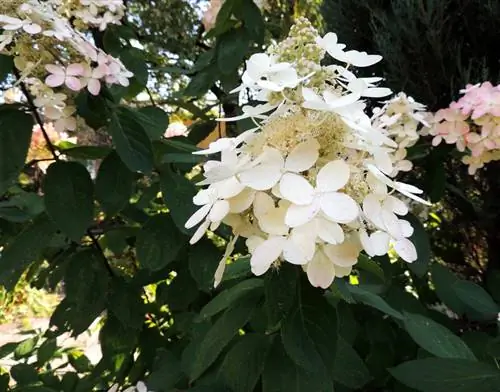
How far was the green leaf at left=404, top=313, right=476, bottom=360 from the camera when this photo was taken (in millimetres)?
882

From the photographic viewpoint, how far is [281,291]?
0.58 metres

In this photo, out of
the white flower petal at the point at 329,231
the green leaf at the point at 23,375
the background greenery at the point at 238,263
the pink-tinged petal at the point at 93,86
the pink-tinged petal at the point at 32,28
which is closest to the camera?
the white flower petal at the point at 329,231

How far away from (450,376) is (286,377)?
276 millimetres

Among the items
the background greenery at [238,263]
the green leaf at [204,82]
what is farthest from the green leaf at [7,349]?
the green leaf at [204,82]

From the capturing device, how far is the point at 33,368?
1.48 metres

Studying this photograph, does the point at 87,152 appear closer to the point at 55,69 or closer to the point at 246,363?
the point at 55,69

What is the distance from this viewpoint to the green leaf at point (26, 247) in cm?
104

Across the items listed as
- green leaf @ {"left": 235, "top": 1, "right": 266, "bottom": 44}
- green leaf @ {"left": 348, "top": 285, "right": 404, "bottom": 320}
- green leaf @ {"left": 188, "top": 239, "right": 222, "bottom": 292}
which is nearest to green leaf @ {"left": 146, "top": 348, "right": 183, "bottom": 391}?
green leaf @ {"left": 188, "top": 239, "right": 222, "bottom": 292}

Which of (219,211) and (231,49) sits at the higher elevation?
(219,211)

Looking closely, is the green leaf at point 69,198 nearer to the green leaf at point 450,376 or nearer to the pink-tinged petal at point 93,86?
the pink-tinged petal at point 93,86

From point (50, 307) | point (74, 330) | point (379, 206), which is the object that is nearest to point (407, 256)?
point (379, 206)

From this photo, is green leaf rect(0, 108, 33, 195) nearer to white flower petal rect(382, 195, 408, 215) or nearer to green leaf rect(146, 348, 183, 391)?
green leaf rect(146, 348, 183, 391)

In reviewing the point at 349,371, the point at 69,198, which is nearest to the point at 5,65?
the point at 69,198

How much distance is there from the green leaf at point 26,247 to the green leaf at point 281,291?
632mm
